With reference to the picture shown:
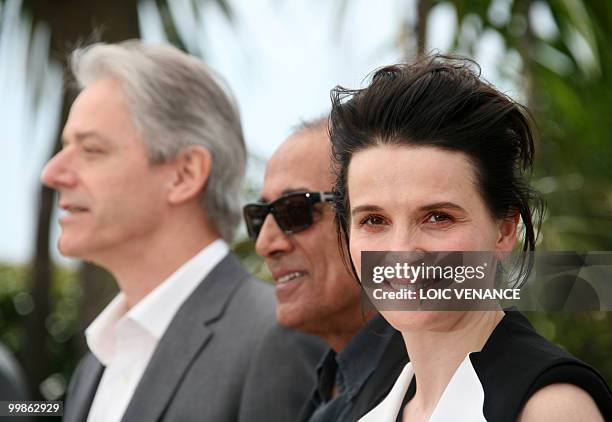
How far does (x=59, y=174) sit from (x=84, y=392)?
750 mm

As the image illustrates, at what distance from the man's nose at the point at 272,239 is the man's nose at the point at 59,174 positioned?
0.85 metres

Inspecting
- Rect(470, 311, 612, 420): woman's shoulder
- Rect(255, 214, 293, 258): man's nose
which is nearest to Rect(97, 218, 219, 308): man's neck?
Rect(255, 214, 293, 258): man's nose

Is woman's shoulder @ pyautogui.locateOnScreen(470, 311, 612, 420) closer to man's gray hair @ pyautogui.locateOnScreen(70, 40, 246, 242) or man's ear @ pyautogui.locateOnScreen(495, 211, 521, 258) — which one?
man's ear @ pyautogui.locateOnScreen(495, 211, 521, 258)

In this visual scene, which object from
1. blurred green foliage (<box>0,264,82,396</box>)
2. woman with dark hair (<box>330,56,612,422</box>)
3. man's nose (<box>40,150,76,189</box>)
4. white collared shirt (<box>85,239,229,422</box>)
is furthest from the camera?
blurred green foliage (<box>0,264,82,396</box>)

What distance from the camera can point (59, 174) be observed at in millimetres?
3273

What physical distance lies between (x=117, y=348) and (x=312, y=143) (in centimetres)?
103

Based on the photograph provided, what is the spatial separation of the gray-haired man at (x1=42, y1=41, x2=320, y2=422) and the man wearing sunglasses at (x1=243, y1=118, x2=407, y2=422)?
0.79 ft

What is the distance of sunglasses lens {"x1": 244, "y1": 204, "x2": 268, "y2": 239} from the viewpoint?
278 centimetres

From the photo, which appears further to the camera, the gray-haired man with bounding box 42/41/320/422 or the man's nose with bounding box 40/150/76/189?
the man's nose with bounding box 40/150/76/189

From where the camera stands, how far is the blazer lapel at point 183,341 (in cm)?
285

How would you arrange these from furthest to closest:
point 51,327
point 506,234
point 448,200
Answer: point 51,327, point 506,234, point 448,200

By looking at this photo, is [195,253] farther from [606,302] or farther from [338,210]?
[606,302]

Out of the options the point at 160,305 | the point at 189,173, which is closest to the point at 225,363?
the point at 160,305

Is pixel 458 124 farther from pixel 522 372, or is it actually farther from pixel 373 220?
Result: pixel 522 372
